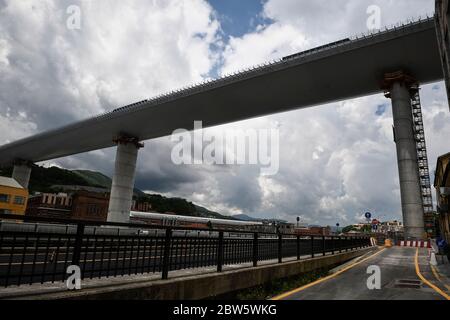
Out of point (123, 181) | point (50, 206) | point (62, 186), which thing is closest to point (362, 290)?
point (123, 181)

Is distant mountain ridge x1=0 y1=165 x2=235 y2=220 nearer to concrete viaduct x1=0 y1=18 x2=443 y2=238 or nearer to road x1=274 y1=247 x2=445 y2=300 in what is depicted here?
concrete viaduct x1=0 y1=18 x2=443 y2=238

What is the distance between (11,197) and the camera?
5984 centimetres

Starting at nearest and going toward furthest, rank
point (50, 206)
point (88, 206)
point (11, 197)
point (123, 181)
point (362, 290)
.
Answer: point (362, 290)
point (123, 181)
point (11, 197)
point (88, 206)
point (50, 206)

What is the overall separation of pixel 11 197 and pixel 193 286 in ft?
218

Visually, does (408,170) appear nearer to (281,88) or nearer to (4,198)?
(281,88)

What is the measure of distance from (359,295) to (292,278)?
280cm

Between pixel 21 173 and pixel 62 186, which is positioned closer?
pixel 21 173

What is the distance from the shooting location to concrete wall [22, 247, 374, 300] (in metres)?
4.36

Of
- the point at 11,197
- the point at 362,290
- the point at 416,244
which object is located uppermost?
the point at 11,197

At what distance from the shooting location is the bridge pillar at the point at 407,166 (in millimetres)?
30859

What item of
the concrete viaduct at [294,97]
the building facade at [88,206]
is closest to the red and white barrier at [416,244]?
the concrete viaduct at [294,97]

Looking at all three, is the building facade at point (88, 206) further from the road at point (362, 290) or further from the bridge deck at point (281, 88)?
the road at point (362, 290)
